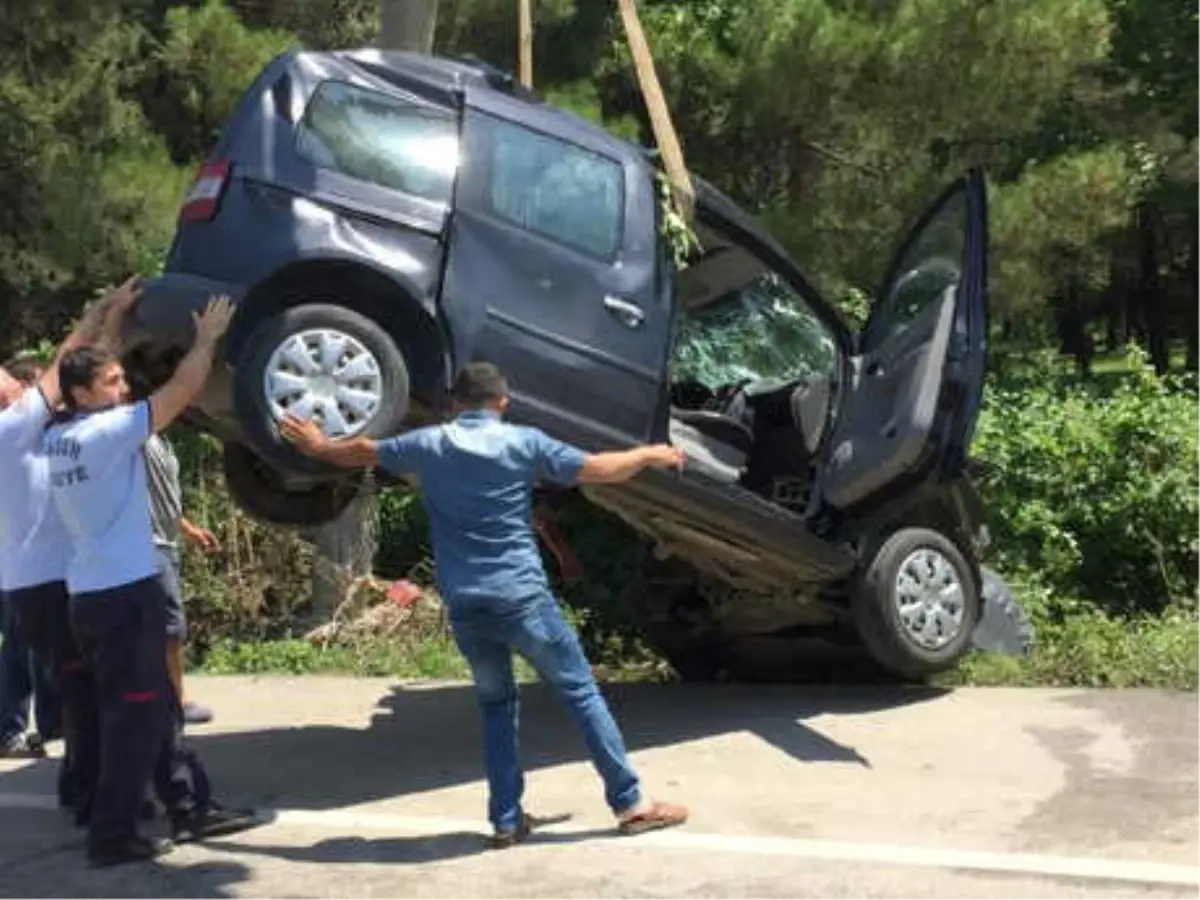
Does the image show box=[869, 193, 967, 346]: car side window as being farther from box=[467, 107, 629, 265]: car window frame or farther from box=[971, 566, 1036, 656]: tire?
box=[467, 107, 629, 265]: car window frame

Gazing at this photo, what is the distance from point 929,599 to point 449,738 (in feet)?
7.31

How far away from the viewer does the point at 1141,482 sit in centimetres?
944

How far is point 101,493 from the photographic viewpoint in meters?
5.60

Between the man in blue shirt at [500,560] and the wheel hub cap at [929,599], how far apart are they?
81.9 inches

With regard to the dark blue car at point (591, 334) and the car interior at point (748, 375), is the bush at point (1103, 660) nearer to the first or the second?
the dark blue car at point (591, 334)

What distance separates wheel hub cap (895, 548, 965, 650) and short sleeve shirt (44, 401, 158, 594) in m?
3.39

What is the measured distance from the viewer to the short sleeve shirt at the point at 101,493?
5570mm

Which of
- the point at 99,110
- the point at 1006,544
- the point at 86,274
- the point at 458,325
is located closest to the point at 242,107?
the point at 458,325

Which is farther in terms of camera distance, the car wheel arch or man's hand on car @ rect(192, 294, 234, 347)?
the car wheel arch

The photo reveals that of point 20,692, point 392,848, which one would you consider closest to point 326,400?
point 392,848

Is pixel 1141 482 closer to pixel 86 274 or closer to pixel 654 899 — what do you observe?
pixel 654 899

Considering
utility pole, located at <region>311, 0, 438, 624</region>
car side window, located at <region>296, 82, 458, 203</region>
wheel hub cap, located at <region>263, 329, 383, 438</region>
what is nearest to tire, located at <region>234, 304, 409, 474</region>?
wheel hub cap, located at <region>263, 329, 383, 438</region>

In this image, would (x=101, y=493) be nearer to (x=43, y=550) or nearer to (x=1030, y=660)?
(x=43, y=550)

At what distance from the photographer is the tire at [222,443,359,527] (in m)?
7.35
